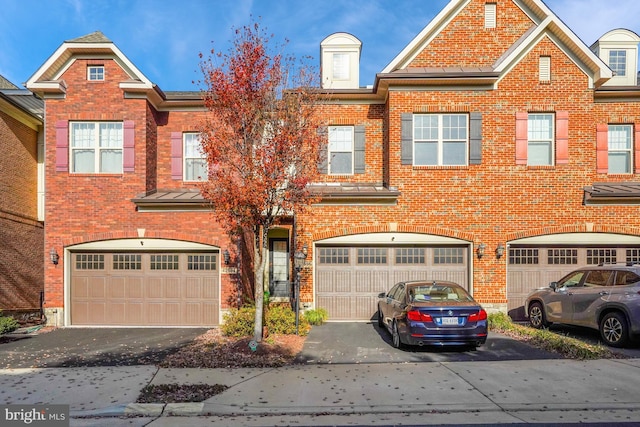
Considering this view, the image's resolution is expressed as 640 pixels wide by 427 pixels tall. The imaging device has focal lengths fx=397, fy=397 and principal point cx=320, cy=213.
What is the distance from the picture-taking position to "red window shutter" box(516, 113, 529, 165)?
476 inches

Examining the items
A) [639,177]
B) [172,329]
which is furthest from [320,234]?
[639,177]

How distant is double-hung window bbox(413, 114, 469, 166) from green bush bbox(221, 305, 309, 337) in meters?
6.03

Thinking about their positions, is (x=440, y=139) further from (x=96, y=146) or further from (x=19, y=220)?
(x=19, y=220)

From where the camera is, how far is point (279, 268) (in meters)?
14.5

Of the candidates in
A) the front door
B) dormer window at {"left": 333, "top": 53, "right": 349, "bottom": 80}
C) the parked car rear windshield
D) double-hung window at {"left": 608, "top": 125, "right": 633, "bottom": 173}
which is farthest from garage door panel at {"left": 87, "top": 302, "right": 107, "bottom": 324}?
double-hung window at {"left": 608, "top": 125, "right": 633, "bottom": 173}

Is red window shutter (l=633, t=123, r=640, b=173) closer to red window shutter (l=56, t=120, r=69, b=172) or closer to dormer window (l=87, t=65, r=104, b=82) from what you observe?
dormer window (l=87, t=65, r=104, b=82)

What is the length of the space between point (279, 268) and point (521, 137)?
9.10 metres

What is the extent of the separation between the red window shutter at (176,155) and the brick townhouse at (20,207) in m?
5.63

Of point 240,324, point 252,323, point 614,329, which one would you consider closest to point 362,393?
point 252,323

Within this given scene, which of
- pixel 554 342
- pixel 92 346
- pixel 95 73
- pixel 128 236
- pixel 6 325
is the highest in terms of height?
pixel 95 73

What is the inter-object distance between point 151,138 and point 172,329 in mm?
6114

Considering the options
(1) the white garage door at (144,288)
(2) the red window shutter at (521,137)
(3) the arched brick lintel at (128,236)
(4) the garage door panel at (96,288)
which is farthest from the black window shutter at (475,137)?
(4) the garage door panel at (96,288)

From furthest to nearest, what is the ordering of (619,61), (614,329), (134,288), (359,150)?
1. (619,61)
2. (359,150)
3. (134,288)
4. (614,329)

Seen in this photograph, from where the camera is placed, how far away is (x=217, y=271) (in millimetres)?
12078
